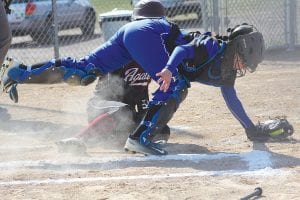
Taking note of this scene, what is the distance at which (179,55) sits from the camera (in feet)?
17.1

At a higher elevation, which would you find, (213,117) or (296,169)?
(296,169)

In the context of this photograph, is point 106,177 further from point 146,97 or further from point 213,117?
point 213,117

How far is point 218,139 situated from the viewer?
6.13 m

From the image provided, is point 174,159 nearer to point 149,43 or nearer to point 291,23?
point 149,43

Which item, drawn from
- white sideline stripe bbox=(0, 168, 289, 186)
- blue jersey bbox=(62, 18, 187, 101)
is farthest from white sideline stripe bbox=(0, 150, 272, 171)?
blue jersey bbox=(62, 18, 187, 101)

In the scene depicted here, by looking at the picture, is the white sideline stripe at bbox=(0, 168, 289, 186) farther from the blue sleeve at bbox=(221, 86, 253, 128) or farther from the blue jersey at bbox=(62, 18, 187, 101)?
the blue sleeve at bbox=(221, 86, 253, 128)

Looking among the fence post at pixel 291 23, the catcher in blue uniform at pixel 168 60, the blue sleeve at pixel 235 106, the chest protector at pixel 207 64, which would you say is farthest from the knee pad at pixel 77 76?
the fence post at pixel 291 23

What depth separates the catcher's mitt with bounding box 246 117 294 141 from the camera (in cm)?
591

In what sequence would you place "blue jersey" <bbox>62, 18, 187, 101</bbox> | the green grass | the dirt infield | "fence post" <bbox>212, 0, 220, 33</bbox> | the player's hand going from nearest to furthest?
the dirt infield
the player's hand
"blue jersey" <bbox>62, 18, 187, 101</bbox>
"fence post" <bbox>212, 0, 220, 33</bbox>
the green grass

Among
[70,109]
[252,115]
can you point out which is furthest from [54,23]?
[252,115]

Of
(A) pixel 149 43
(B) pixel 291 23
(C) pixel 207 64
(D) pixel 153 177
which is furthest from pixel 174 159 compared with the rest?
(B) pixel 291 23

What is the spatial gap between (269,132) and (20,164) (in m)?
2.16

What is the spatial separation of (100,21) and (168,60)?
291 inches

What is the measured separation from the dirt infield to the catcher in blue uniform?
0.77 feet
